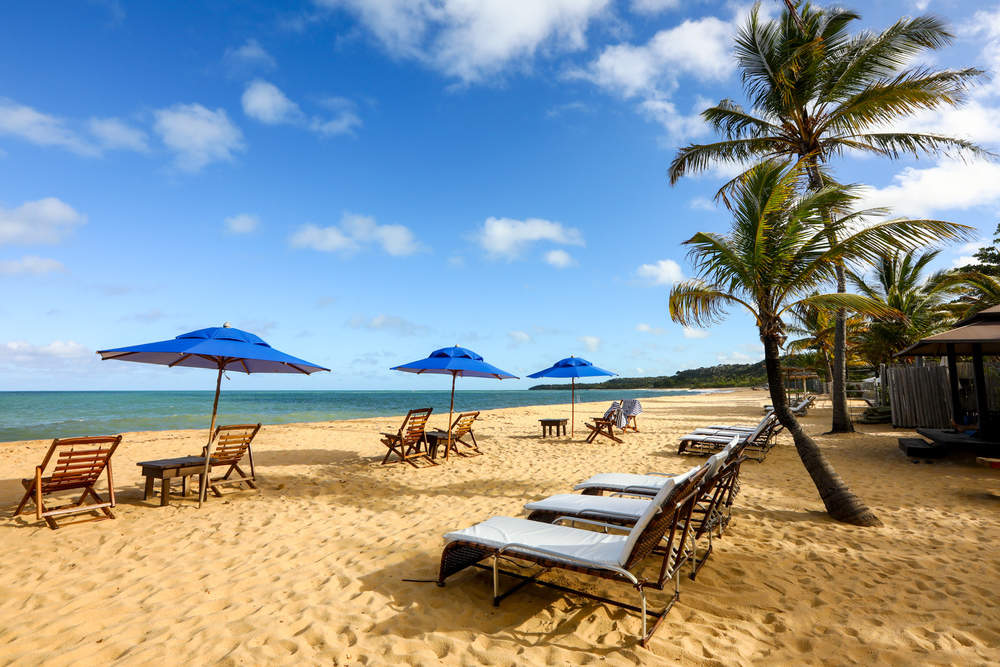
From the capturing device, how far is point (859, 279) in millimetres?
15383

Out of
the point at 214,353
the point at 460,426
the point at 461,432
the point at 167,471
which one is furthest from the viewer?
the point at 460,426

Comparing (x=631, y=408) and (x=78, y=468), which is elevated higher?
(x=631, y=408)

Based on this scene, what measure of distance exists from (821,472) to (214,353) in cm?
697

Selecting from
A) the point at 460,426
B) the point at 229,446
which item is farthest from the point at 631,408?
the point at 229,446

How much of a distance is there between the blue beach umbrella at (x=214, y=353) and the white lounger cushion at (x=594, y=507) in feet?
12.0

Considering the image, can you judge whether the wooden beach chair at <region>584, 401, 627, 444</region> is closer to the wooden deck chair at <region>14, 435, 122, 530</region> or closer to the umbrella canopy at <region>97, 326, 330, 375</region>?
the umbrella canopy at <region>97, 326, 330, 375</region>

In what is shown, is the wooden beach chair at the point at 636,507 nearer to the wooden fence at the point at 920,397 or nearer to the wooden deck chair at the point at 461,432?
the wooden deck chair at the point at 461,432

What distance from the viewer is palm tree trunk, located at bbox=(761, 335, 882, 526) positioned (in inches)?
193

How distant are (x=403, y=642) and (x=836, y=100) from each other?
39.1 ft

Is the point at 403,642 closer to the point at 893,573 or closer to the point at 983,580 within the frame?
the point at 893,573

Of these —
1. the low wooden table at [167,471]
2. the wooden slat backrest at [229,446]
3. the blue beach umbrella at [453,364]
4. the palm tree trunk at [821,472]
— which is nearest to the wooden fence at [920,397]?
the palm tree trunk at [821,472]

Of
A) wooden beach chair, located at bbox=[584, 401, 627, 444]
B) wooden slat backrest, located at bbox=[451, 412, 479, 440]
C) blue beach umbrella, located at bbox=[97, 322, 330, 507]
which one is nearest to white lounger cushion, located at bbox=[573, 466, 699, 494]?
blue beach umbrella, located at bbox=[97, 322, 330, 507]

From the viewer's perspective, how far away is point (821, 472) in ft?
17.5

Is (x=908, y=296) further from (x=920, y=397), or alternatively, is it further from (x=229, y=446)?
(x=229, y=446)
